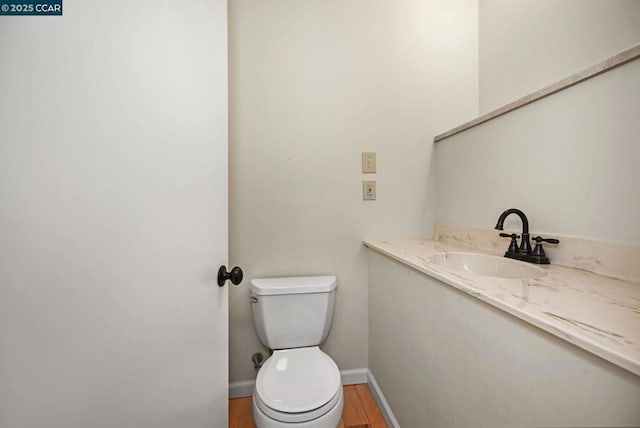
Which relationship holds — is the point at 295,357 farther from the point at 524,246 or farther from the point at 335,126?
the point at 335,126

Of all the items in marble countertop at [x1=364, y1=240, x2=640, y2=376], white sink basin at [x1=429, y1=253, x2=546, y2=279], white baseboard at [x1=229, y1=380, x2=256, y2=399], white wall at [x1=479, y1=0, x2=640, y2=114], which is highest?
white wall at [x1=479, y1=0, x2=640, y2=114]

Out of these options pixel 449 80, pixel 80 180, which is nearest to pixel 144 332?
pixel 80 180

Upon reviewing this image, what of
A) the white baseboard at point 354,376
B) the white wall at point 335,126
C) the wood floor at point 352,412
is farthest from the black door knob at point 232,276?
the white baseboard at point 354,376

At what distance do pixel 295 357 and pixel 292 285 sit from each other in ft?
1.05

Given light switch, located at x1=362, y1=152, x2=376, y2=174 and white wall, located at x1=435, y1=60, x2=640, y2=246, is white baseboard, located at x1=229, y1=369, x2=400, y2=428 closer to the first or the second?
white wall, located at x1=435, y1=60, x2=640, y2=246

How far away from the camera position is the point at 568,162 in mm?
897

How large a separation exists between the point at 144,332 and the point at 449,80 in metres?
1.90

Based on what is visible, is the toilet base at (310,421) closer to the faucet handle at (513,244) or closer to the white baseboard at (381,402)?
the white baseboard at (381,402)

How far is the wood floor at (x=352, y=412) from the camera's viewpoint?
3.96 feet

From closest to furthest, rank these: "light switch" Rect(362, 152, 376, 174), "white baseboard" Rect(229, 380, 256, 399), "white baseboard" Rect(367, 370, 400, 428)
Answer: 1. "white baseboard" Rect(367, 370, 400, 428)
2. "white baseboard" Rect(229, 380, 256, 399)
3. "light switch" Rect(362, 152, 376, 174)

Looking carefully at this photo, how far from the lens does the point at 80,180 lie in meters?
0.45

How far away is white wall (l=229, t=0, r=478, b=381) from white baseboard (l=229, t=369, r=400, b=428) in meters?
0.04

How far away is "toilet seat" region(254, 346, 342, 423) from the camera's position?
0.85m

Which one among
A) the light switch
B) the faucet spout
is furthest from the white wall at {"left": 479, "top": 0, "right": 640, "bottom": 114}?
the light switch
